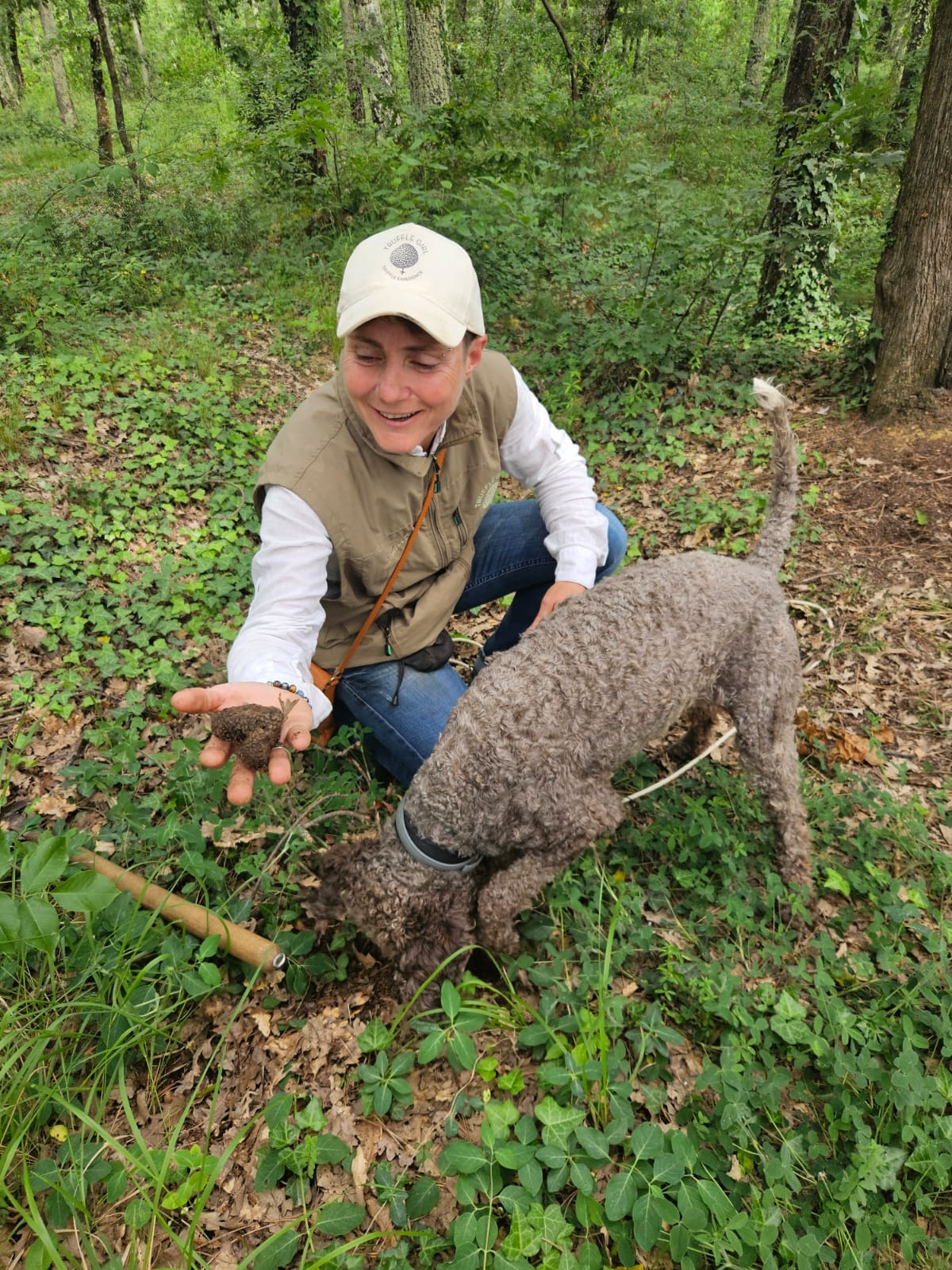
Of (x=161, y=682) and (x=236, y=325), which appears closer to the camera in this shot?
(x=161, y=682)

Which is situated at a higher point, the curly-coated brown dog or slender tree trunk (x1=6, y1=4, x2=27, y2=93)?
slender tree trunk (x1=6, y1=4, x2=27, y2=93)

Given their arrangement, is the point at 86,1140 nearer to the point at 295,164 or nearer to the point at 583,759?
the point at 583,759

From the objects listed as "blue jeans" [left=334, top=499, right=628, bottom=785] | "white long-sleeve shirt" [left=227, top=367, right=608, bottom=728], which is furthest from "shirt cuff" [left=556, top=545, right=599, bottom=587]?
"white long-sleeve shirt" [left=227, top=367, right=608, bottom=728]

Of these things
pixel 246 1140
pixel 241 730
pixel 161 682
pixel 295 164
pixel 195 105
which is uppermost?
pixel 195 105

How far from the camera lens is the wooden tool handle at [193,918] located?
214 cm

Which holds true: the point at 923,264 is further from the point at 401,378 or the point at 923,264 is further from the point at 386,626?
the point at 386,626

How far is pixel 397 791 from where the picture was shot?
3.02 m

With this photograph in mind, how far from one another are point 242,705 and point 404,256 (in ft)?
4.63

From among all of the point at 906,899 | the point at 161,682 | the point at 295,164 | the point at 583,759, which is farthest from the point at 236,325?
the point at 906,899

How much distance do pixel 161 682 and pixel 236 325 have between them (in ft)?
15.0

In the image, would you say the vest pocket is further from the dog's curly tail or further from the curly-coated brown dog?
the dog's curly tail

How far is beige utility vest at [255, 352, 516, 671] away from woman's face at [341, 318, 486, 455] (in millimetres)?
141

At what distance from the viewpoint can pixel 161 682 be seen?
10.9 feet

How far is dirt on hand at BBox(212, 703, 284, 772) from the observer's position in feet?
5.85
